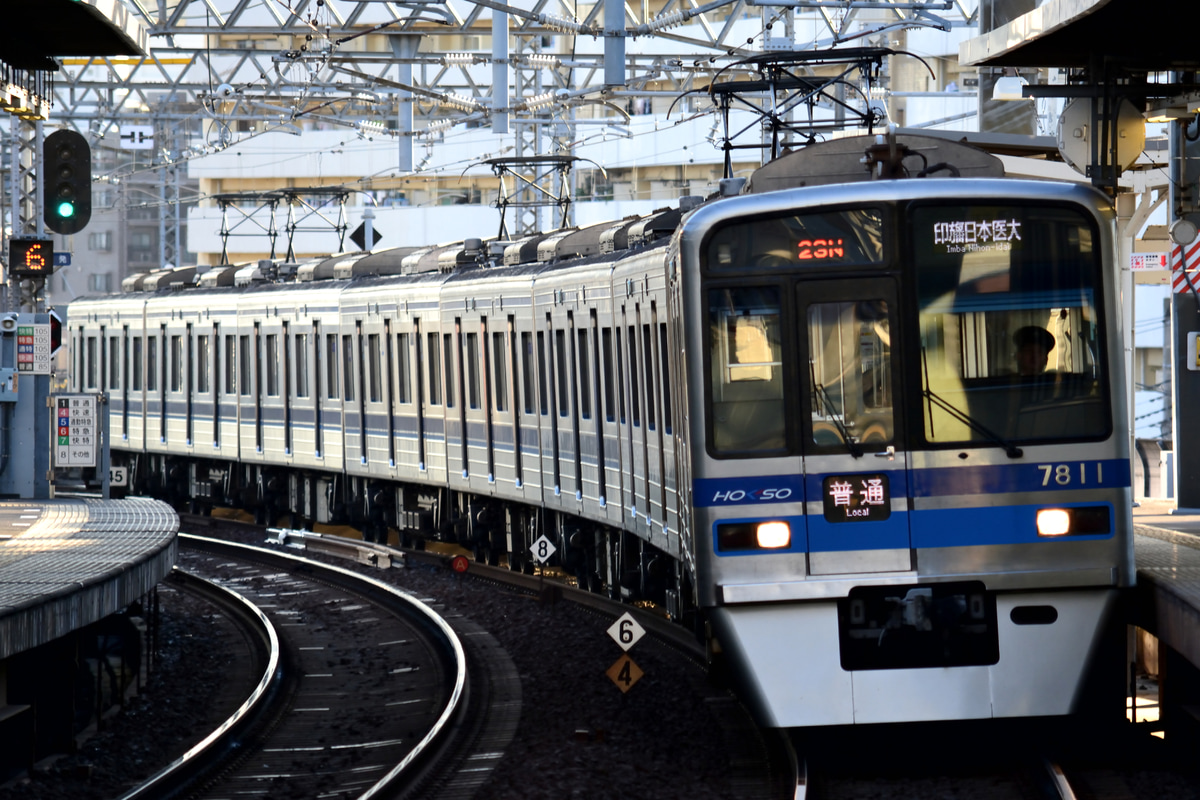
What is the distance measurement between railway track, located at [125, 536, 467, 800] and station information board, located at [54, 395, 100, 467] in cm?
179

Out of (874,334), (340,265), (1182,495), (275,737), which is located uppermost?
(340,265)

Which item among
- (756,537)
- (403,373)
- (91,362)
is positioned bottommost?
(756,537)

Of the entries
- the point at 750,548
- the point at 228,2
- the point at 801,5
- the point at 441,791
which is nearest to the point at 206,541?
the point at 801,5

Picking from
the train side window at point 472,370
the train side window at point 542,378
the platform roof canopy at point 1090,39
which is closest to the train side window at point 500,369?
the train side window at point 472,370

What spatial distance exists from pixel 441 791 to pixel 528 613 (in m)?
6.07

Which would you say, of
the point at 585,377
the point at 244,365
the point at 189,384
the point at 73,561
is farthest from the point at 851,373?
the point at 189,384

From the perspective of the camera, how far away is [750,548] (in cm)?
791

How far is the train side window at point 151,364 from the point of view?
25594mm

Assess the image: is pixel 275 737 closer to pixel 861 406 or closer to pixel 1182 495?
pixel 861 406

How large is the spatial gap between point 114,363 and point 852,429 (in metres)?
20.8

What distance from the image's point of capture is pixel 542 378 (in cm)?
1567

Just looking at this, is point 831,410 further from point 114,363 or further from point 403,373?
point 114,363

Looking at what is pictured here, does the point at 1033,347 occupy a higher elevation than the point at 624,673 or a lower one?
higher

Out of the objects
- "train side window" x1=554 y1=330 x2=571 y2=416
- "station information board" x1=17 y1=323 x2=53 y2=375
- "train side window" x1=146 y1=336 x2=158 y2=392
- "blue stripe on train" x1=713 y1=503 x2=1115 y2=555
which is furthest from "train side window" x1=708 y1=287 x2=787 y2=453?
"train side window" x1=146 y1=336 x2=158 y2=392
